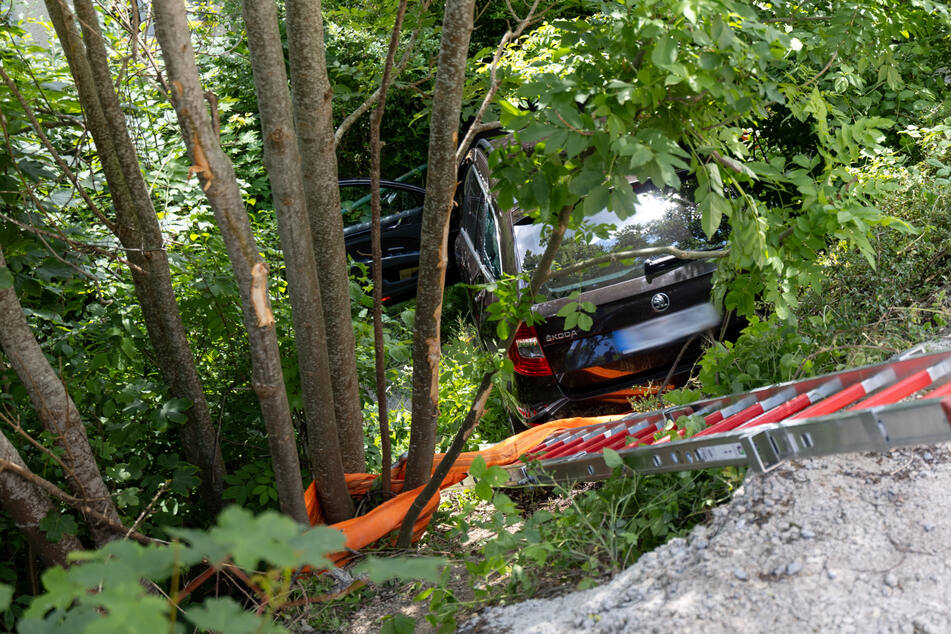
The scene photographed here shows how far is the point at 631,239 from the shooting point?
16.1 ft

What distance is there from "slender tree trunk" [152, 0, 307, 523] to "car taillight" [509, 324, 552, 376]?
69.7 inches

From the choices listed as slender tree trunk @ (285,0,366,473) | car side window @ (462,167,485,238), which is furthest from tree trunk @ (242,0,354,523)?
car side window @ (462,167,485,238)

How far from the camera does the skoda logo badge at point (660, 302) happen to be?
4.59 meters

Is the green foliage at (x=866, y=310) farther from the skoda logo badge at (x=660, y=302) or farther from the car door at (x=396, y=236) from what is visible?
the car door at (x=396, y=236)

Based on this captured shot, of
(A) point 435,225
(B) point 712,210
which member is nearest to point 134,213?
(A) point 435,225

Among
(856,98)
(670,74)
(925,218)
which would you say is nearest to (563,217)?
(670,74)

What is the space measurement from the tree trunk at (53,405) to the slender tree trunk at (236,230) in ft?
2.27

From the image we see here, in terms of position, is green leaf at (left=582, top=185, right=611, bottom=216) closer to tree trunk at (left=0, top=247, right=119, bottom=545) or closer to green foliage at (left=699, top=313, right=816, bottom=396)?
green foliage at (left=699, top=313, right=816, bottom=396)

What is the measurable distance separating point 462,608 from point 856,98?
4.66 meters

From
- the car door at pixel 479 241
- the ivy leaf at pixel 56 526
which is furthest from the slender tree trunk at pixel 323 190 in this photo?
the car door at pixel 479 241

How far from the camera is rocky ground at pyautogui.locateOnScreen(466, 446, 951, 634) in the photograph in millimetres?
1894

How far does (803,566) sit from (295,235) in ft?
7.05

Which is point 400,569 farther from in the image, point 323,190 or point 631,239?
point 631,239

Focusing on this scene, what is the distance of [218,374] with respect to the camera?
4.39 meters
